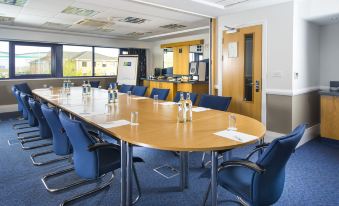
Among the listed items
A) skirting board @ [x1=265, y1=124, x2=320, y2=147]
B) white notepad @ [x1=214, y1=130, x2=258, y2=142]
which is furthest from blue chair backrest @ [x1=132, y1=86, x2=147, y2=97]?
white notepad @ [x1=214, y1=130, x2=258, y2=142]

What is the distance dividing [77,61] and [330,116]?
7.55 m

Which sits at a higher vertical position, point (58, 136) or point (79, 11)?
point (79, 11)

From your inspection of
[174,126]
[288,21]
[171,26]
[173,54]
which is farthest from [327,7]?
[173,54]

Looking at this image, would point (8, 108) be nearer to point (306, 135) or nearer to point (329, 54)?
point (306, 135)

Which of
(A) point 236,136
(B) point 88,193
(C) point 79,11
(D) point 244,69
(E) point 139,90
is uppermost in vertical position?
(C) point 79,11

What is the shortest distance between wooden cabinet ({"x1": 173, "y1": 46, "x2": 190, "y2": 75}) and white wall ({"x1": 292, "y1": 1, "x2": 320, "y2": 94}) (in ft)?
13.5

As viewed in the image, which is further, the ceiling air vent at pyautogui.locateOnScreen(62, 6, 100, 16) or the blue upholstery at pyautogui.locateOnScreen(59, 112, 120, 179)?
the ceiling air vent at pyautogui.locateOnScreen(62, 6, 100, 16)

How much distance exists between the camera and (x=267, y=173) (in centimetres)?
157

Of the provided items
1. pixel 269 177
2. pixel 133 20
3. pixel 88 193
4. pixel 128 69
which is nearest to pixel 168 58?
pixel 128 69

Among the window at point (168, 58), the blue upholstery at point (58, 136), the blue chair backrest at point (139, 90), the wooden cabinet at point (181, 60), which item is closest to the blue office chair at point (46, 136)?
the blue upholstery at point (58, 136)

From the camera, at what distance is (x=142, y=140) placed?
6.00 ft

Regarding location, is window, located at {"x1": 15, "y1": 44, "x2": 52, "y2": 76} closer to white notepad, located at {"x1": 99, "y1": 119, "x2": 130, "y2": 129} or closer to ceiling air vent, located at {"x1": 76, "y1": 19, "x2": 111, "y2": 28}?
ceiling air vent, located at {"x1": 76, "y1": 19, "x2": 111, "y2": 28}

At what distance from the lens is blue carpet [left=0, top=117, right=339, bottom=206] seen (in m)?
2.42

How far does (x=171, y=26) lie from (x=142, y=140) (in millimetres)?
5489
